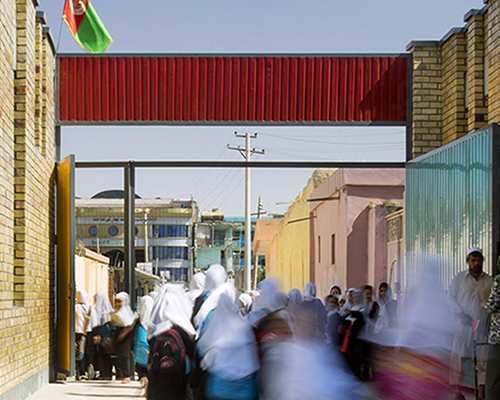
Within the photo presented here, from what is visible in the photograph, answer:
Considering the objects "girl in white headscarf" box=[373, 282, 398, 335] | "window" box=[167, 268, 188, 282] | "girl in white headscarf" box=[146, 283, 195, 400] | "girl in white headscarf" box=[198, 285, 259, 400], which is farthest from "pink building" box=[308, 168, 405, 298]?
"window" box=[167, 268, 188, 282]

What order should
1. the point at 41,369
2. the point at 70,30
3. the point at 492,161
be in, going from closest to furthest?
the point at 492,161
the point at 41,369
the point at 70,30

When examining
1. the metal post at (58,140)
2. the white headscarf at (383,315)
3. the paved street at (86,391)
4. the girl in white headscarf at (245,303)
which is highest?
the metal post at (58,140)

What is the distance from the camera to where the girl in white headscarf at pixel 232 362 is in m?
5.18

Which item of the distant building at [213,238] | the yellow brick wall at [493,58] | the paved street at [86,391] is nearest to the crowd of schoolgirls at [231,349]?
the paved street at [86,391]

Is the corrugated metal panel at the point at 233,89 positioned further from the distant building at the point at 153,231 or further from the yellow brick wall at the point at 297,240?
the distant building at the point at 153,231

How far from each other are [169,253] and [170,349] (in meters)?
71.0

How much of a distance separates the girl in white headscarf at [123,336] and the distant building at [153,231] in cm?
6214

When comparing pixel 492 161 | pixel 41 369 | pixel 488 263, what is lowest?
pixel 41 369

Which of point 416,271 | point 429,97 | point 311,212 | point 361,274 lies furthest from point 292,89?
point 311,212

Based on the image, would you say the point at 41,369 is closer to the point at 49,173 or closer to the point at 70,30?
the point at 49,173

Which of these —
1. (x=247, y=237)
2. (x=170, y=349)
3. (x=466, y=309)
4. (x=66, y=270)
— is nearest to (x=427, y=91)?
(x=466, y=309)

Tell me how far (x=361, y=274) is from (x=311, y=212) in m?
7.15

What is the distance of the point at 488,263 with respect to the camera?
9.02 meters

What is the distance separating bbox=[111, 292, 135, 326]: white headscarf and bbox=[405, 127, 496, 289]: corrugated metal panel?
4242mm
